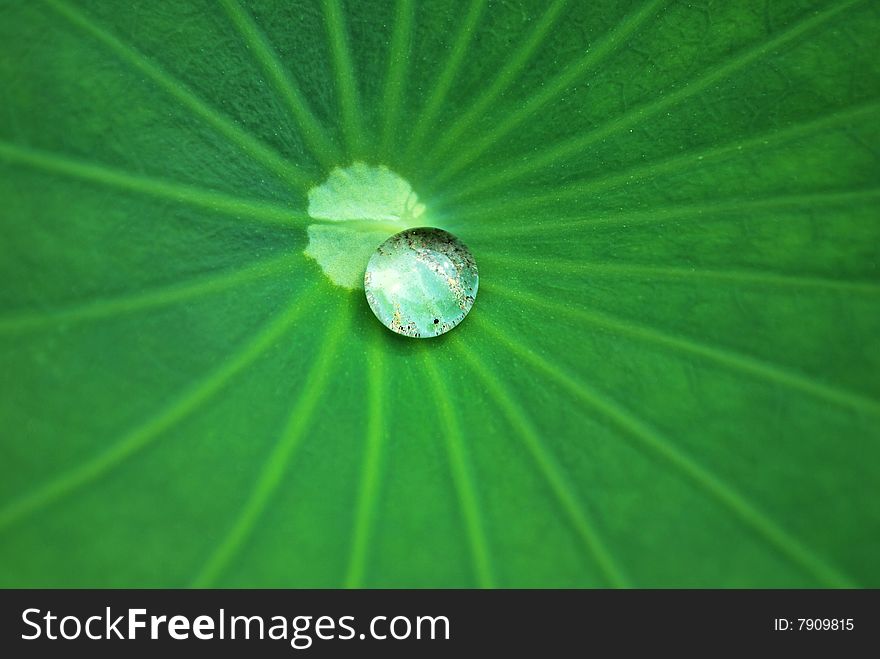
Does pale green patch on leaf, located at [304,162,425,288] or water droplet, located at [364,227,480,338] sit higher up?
pale green patch on leaf, located at [304,162,425,288]

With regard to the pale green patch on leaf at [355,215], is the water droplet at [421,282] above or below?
below

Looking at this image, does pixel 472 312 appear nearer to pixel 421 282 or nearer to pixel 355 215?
pixel 421 282

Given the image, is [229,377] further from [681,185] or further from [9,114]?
[681,185]

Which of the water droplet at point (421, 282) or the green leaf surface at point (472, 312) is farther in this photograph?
the water droplet at point (421, 282)

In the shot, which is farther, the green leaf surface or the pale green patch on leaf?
the pale green patch on leaf
